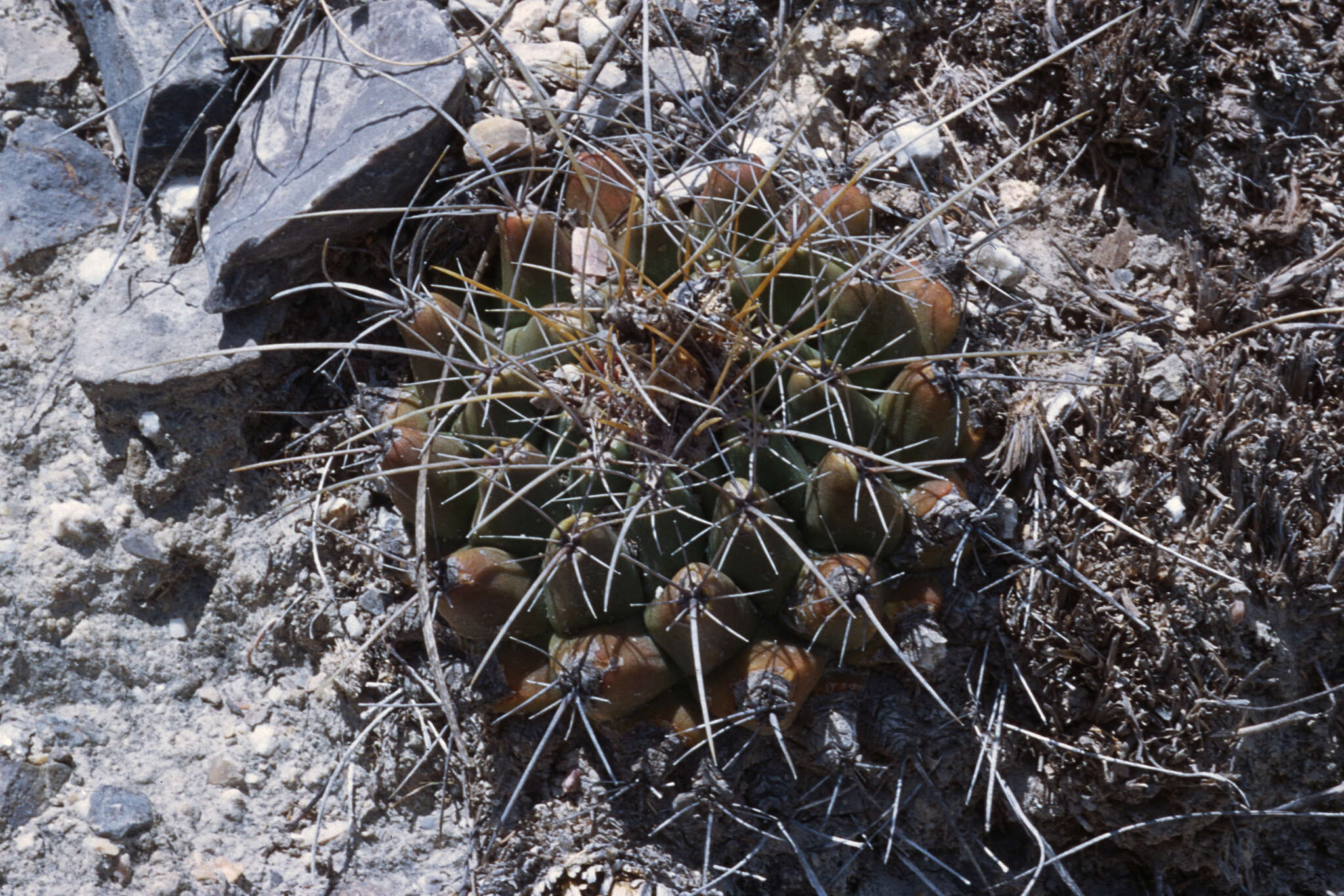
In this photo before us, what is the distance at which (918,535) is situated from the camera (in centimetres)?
192

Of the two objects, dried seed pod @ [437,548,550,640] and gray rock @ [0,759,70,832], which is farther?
gray rock @ [0,759,70,832]

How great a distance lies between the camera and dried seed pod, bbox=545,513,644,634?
1.76 meters

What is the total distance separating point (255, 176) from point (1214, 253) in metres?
2.37

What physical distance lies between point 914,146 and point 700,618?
1.40 m

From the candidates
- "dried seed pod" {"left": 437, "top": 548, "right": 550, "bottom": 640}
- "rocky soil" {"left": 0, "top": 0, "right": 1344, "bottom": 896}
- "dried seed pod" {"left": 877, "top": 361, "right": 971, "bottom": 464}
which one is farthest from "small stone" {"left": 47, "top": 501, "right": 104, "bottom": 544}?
"dried seed pod" {"left": 877, "top": 361, "right": 971, "bottom": 464}

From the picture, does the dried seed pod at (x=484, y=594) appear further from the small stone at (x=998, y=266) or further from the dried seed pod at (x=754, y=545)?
the small stone at (x=998, y=266)

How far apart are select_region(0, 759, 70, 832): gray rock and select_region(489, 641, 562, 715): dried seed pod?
3.60 feet

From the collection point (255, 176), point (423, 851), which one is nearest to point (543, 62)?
point (255, 176)

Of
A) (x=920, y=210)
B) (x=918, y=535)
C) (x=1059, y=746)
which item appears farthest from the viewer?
(x=920, y=210)

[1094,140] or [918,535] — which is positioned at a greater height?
[1094,140]

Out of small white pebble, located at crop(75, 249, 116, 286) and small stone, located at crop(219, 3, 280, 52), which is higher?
small stone, located at crop(219, 3, 280, 52)

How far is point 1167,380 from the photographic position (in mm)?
2279

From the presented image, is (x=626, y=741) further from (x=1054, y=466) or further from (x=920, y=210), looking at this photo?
(x=920, y=210)

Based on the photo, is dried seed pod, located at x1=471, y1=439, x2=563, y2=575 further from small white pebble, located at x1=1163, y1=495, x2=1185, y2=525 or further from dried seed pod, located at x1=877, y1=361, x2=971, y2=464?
small white pebble, located at x1=1163, y1=495, x2=1185, y2=525
